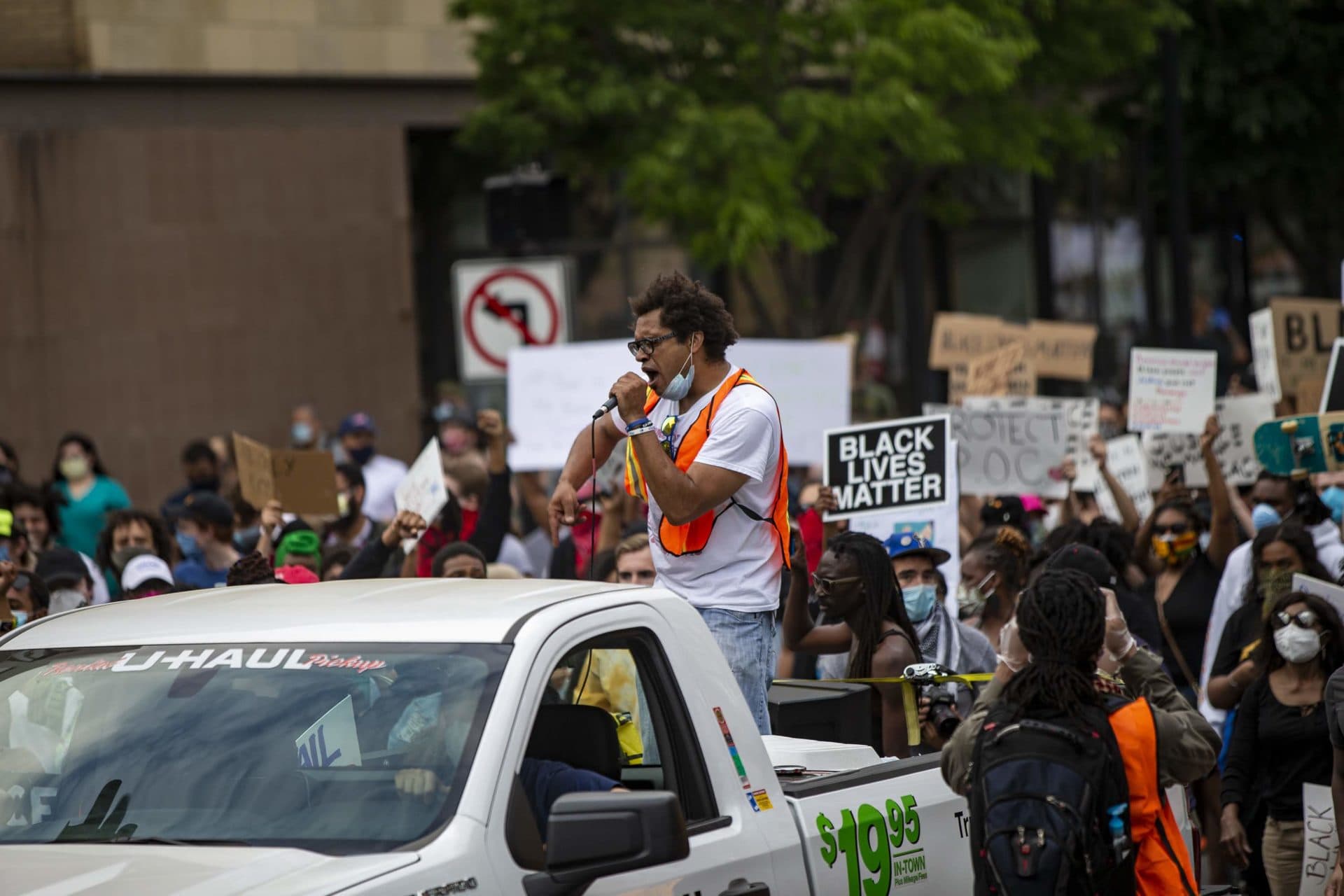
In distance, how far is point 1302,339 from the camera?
12227 millimetres

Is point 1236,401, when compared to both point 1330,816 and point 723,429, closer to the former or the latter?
point 1330,816

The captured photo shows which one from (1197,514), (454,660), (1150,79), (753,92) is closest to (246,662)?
(454,660)

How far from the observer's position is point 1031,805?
429cm

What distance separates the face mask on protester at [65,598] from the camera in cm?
884

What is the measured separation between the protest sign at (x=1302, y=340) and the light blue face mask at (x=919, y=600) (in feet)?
16.2

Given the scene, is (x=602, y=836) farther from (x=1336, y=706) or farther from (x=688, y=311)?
(x=1336, y=706)

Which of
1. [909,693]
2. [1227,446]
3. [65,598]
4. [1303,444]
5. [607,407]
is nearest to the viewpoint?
[607,407]

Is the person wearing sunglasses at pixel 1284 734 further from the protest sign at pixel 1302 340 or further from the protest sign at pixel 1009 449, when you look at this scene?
the protest sign at pixel 1302 340

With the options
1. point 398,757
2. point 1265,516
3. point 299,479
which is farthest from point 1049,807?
point 299,479

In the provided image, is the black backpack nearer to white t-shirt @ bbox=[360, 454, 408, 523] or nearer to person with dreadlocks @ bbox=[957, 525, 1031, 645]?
person with dreadlocks @ bbox=[957, 525, 1031, 645]

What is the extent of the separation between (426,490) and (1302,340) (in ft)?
19.4

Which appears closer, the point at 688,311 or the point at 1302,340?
the point at 688,311

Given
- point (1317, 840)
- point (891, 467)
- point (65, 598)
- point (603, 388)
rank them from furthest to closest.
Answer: point (603, 388), point (891, 467), point (65, 598), point (1317, 840)

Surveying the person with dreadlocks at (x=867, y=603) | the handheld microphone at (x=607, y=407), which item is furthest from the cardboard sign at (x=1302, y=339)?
the handheld microphone at (x=607, y=407)
